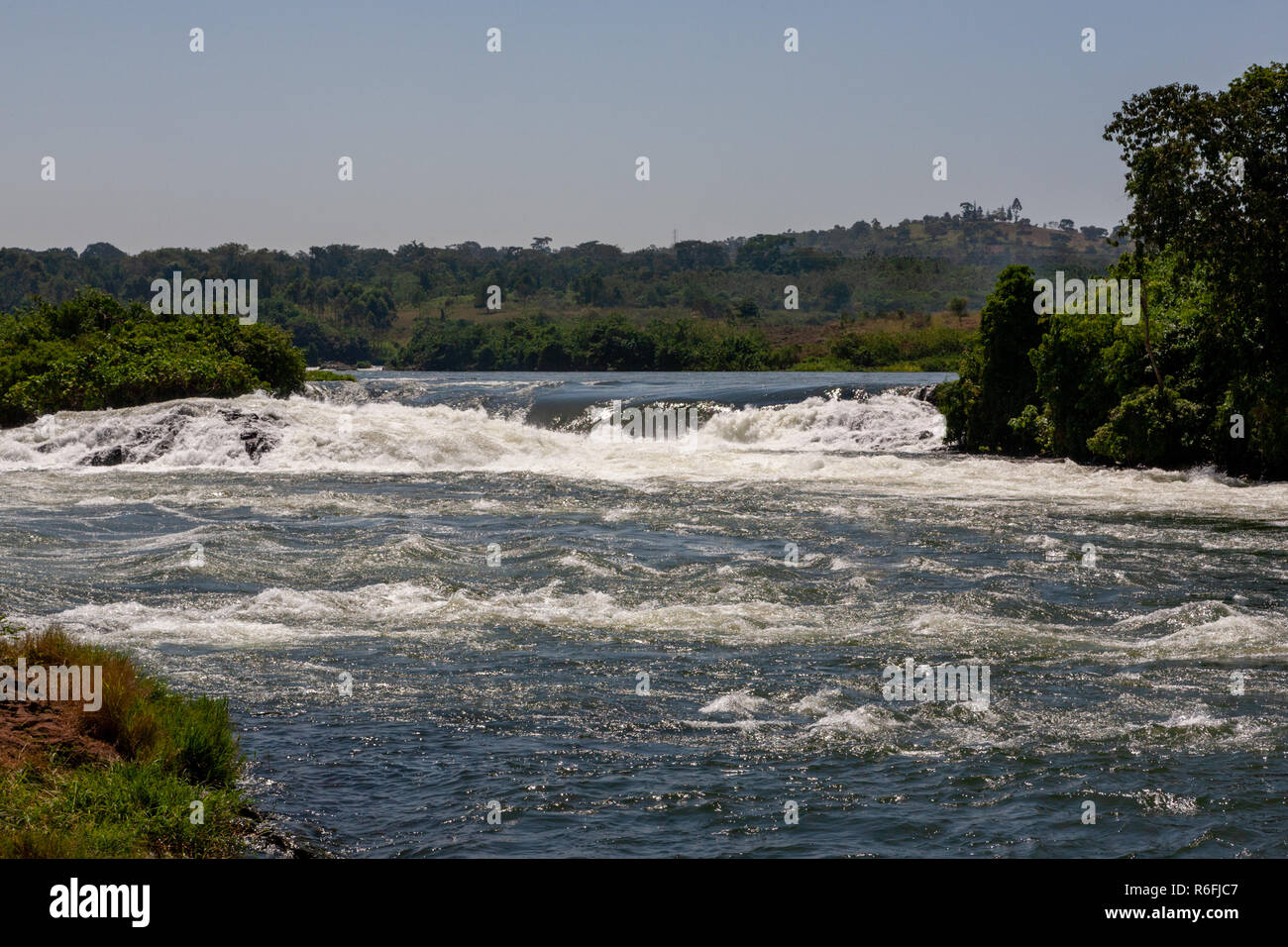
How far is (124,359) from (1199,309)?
3081cm

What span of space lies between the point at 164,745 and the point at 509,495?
18.6 metres

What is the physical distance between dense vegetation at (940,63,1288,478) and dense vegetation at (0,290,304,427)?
84.6ft

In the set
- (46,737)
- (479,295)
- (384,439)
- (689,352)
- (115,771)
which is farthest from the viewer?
(479,295)

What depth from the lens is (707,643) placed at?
1441 cm

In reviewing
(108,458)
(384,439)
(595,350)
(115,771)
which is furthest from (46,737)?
(595,350)

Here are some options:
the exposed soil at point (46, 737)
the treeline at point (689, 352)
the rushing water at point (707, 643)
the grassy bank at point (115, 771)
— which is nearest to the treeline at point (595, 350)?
the treeline at point (689, 352)

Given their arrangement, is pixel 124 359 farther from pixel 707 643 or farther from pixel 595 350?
pixel 595 350

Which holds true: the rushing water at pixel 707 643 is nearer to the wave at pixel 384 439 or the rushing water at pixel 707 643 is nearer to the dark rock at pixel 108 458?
the wave at pixel 384 439

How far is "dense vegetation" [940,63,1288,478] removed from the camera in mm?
28656

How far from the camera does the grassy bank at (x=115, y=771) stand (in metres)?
7.79
